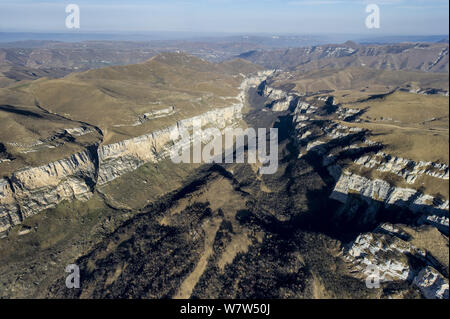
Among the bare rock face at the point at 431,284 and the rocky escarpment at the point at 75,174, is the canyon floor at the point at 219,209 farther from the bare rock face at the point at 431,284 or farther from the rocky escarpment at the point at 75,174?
the rocky escarpment at the point at 75,174

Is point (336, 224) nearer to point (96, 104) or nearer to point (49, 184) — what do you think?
point (49, 184)

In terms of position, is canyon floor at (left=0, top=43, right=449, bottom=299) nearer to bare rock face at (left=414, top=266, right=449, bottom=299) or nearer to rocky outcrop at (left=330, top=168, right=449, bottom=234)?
bare rock face at (left=414, top=266, right=449, bottom=299)

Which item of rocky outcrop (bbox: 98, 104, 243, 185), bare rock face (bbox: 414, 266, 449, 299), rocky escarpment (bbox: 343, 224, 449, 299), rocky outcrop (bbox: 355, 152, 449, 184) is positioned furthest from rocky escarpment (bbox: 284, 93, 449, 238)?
rocky outcrop (bbox: 98, 104, 243, 185)

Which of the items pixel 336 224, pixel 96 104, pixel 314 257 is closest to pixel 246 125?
pixel 96 104

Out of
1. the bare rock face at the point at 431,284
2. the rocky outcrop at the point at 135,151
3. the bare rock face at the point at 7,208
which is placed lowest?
the bare rock face at the point at 431,284

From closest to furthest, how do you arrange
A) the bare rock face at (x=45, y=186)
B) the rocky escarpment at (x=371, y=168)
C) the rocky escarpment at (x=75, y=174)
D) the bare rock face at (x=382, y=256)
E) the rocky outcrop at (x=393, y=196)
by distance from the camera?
the bare rock face at (x=382, y=256) → the rocky outcrop at (x=393, y=196) → the rocky escarpment at (x=371, y=168) → the bare rock face at (x=45, y=186) → the rocky escarpment at (x=75, y=174)

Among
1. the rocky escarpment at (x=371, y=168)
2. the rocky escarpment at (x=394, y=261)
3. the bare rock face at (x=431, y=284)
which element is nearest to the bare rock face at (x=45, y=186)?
the rocky escarpment at (x=394, y=261)

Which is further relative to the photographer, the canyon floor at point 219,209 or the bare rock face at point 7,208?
the bare rock face at point 7,208
